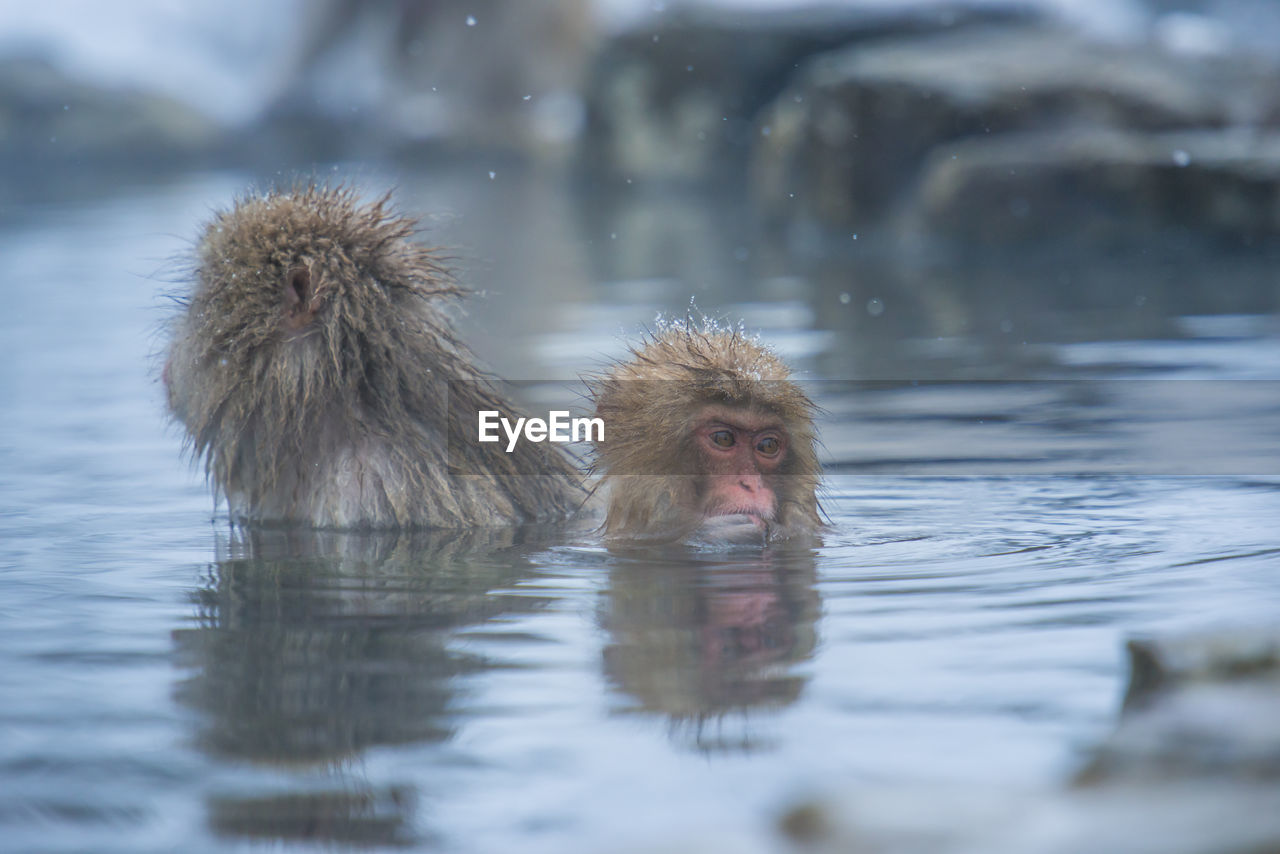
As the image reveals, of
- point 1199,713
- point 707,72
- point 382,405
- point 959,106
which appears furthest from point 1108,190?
point 1199,713

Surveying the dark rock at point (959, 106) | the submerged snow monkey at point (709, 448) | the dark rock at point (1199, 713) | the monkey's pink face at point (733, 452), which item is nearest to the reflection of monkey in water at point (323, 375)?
the submerged snow monkey at point (709, 448)

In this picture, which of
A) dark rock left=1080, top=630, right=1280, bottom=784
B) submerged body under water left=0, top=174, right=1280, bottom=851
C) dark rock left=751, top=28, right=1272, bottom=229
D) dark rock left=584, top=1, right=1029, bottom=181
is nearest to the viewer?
dark rock left=1080, top=630, right=1280, bottom=784

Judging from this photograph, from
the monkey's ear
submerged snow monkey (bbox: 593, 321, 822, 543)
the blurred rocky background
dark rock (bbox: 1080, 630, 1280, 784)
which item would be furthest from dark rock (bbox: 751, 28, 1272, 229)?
dark rock (bbox: 1080, 630, 1280, 784)

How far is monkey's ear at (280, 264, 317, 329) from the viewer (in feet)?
12.2

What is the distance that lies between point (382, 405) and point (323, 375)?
0.17 meters

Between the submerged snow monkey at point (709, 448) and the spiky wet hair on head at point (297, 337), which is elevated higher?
the spiky wet hair on head at point (297, 337)

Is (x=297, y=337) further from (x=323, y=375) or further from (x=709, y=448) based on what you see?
(x=709, y=448)

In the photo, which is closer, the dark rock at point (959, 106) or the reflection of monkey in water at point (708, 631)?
the reflection of monkey in water at point (708, 631)

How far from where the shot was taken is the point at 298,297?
148 inches

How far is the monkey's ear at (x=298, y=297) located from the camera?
3728 millimetres

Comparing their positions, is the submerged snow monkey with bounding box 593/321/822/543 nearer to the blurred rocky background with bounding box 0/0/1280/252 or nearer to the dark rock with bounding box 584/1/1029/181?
the blurred rocky background with bounding box 0/0/1280/252

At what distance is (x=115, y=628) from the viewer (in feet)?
9.77

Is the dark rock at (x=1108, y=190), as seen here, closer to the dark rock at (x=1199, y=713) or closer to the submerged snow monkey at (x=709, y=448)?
the submerged snow monkey at (x=709, y=448)

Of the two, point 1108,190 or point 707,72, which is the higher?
point 707,72
